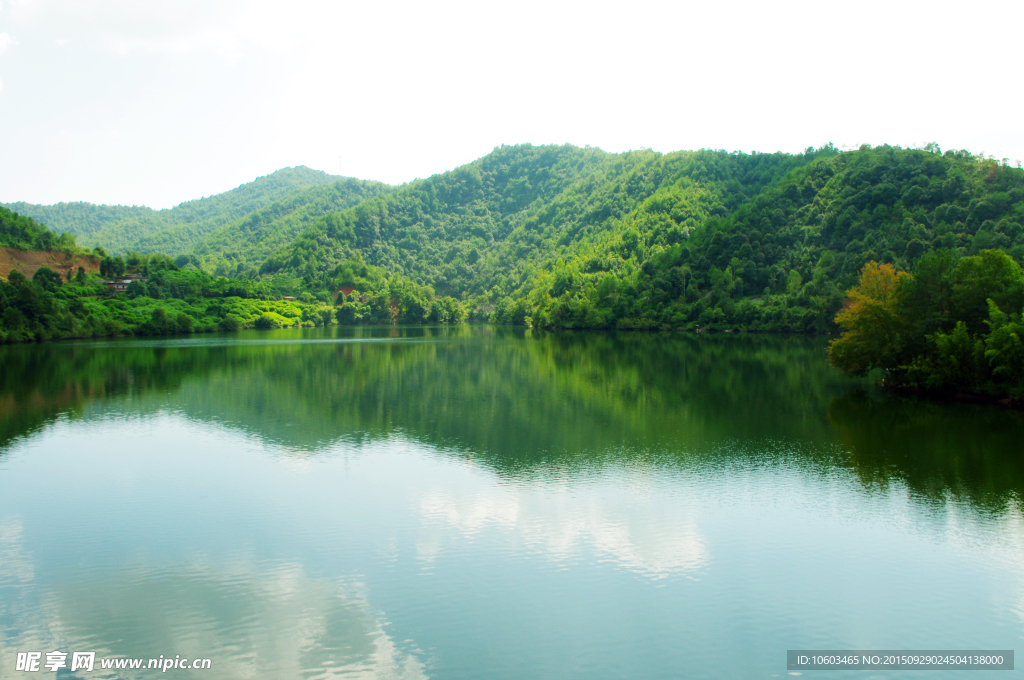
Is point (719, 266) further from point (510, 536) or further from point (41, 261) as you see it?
point (41, 261)

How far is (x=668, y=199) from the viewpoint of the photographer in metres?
132

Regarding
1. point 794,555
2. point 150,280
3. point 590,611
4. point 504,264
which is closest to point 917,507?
point 794,555

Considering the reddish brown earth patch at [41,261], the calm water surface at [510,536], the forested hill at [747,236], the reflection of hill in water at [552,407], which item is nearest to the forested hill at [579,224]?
the forested hill at [747,236]

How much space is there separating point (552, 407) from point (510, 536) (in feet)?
49.9

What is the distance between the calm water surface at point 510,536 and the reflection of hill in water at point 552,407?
0.67 ft

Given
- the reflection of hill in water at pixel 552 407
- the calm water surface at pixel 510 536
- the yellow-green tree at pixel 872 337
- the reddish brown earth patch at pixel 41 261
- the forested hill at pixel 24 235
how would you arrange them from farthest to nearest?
1. the forested hill at pixel 24 235
2. the reddish brown earth patch at pixel 41 261
3. the yellow-green tree at pixel 872 337
4. the reflection of hill in water at pixel 552 407
5. the calm water surface at pixel 510 536

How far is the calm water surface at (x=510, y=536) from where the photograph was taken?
368 inches

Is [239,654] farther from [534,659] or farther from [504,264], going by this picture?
[504,264]

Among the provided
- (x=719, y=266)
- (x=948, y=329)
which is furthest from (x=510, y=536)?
(x=719, y=266)

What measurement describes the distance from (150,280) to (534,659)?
117 meters

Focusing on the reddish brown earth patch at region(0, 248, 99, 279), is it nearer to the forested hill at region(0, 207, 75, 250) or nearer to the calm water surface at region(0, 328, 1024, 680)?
the forested hill at region(0, 207, 75, 250)

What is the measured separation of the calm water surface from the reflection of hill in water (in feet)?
0.67

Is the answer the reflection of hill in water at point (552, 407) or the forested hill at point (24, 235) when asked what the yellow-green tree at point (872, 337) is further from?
the forested hill at point (24, 235)

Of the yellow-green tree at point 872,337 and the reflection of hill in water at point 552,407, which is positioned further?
the yellow-green tree at point 872,337
